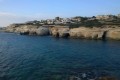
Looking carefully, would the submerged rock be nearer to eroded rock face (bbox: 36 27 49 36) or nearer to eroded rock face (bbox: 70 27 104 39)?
eroded rock face (bbox: 70 27 104 39)

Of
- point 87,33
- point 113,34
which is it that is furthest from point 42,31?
point 113,34

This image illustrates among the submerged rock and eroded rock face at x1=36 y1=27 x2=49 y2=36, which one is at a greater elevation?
the submerged rock

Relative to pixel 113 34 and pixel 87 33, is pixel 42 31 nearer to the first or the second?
pixel 87 33

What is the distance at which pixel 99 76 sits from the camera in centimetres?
2814

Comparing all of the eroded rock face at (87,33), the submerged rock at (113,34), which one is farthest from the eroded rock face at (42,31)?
the submerged rock at (113,34)

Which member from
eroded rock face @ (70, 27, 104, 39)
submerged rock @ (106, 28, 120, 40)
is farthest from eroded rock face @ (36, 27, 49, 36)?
submerged rock @ (106, 28, 120, 40)

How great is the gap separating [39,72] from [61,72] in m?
3.01

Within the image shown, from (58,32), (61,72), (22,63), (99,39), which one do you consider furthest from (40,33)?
(61,72)

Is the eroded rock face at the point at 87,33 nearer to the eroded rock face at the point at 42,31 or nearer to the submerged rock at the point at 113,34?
the submerged rock at the point at 113,34

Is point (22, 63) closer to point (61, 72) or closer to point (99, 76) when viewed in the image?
point (61, 72)

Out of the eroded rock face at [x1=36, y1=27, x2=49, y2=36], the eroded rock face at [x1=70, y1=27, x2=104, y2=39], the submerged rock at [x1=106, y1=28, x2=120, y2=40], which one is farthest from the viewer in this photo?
the eroded rock face at [x1=36, y1=27, x2=49, y2=36]

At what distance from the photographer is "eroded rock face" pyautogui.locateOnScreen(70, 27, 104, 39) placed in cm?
8294

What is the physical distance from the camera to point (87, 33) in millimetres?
87750

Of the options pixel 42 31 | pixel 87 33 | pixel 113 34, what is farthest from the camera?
pixel 42 31
